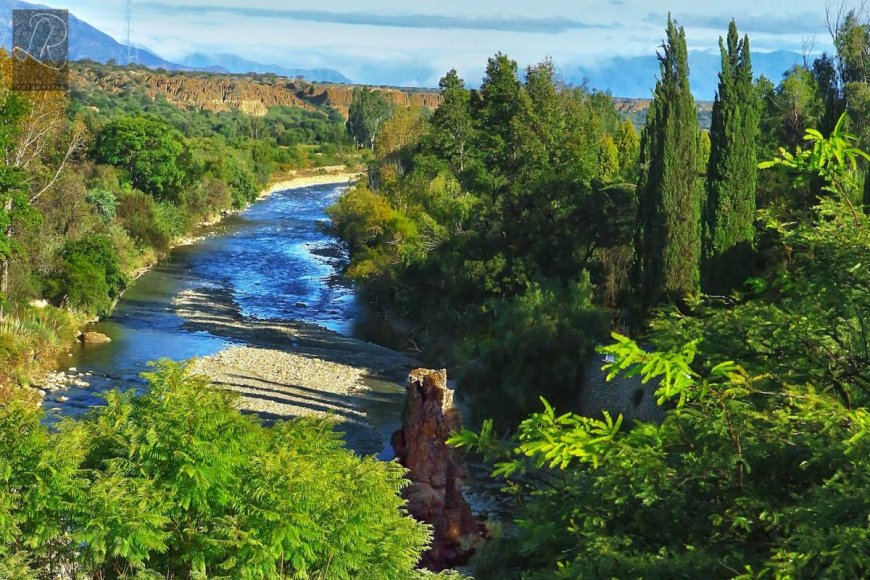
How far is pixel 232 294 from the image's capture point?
41188 millimetres

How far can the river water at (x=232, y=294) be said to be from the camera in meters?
28.0

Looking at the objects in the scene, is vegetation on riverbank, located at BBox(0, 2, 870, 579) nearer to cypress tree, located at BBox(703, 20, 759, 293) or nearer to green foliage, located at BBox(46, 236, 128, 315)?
cypress tree, located at BBox(703, 20, 759, 293)

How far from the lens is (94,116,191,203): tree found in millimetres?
52625

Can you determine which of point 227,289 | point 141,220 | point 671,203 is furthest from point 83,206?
point 671,203

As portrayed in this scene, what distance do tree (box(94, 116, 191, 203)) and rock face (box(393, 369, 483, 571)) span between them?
129 feet

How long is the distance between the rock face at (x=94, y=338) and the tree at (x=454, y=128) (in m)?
20.0

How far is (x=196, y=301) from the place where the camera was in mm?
39000

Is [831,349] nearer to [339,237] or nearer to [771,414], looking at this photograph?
[771,414]

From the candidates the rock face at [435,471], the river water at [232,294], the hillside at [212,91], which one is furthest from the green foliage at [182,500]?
the hillside at [212,91]

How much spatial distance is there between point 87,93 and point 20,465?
113 m

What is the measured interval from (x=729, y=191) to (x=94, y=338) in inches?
822

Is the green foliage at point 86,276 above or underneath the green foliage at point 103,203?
underneath

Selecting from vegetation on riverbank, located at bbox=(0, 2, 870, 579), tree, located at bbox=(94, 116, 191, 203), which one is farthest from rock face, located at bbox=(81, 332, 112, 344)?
tree, located at bbox=(94, 116, 191, 203)

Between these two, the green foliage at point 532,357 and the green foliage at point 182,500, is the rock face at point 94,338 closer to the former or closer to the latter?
the green foliage at point 532,357
